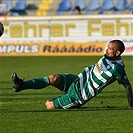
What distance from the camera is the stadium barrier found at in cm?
2719

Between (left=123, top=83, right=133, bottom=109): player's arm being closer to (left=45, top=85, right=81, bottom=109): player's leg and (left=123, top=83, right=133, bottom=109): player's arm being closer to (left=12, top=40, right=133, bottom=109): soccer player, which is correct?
(left=12, top=40, right=133, bottom=109): soccer player

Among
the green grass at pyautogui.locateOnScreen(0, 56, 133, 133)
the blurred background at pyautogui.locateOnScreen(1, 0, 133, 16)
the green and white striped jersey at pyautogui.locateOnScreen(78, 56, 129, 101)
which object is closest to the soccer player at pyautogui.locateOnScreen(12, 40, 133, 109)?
the green and white striped jersey at pyautogui.locateOnScreen(78, 56, 129, 101)

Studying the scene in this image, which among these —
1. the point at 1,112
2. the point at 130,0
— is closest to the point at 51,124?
the point at 1,112

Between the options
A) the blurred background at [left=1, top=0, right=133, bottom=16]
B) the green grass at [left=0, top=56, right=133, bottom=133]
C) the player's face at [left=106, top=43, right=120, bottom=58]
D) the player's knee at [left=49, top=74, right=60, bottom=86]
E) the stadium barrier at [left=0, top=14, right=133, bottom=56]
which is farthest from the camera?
the blurred background at [left=1, top=0, right=133, bottom=16]

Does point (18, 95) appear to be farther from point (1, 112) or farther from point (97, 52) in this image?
point (97, 52)

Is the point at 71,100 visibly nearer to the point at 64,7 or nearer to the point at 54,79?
the point at 54,79

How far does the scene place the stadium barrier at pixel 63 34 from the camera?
27.2 metres

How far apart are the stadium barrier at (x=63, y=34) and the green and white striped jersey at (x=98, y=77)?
54.4ft

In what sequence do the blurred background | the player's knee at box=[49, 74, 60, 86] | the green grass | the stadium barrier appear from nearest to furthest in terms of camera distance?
the green grass → the player's knee at box=[49, 74, 60, 86] → the stadium barrier → the blurred background

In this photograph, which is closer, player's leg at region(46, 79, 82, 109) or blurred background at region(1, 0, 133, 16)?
player's leg at region(46, 79, 82, 109)

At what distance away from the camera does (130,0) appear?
34219 mm

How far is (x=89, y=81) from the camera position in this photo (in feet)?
33.6

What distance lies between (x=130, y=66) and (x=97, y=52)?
6.03 m

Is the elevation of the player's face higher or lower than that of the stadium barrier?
higher
